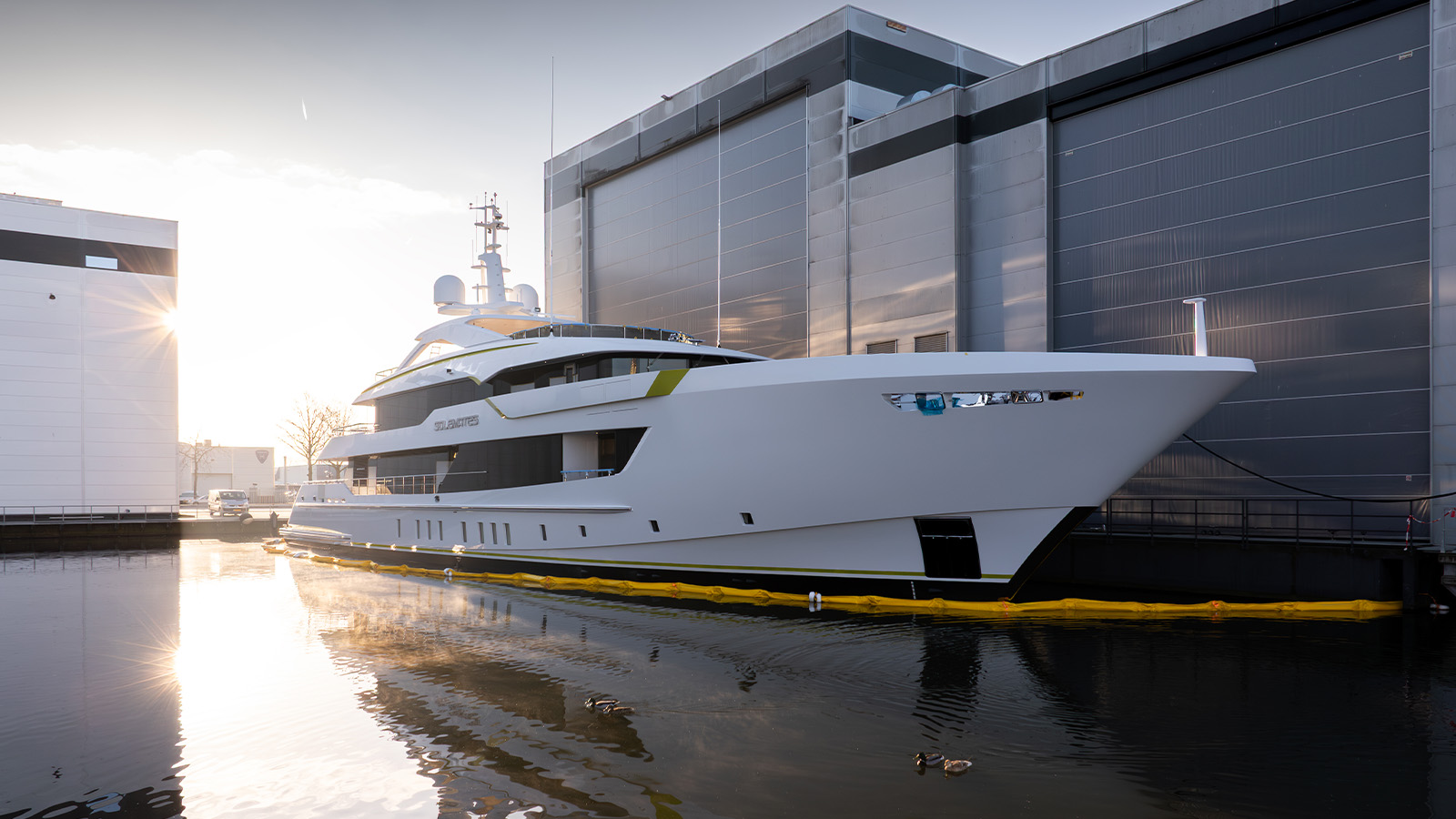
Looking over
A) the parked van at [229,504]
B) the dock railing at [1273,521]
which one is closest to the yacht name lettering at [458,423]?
the dock railing at [1273,521]

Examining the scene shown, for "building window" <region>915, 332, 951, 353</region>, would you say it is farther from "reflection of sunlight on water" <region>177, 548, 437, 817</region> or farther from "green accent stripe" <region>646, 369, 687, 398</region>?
"reflection of sunlight on water" <region>177, 548, 437, 817</region>

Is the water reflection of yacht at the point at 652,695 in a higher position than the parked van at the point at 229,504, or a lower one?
higher

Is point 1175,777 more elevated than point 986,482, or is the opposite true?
point 986,482

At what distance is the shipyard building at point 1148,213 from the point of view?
524 inches

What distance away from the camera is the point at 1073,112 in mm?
17547


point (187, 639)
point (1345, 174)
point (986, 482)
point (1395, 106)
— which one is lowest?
point (187, 639)

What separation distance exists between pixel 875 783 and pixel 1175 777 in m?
2.02

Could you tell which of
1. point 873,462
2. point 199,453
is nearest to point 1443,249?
point 873,462

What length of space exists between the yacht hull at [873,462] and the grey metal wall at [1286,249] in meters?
5.03

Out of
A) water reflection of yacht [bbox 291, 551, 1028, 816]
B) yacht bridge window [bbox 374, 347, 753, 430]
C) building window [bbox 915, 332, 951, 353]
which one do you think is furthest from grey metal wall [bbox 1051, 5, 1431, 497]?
yacht bridge window [bbox 374, 347, 753, 430]

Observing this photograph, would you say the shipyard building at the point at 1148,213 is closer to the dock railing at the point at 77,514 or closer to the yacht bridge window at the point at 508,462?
the yacht bridge window at the point at 508,462

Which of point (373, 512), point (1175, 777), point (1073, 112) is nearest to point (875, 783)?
point (1175, 777)

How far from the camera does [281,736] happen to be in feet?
22.3

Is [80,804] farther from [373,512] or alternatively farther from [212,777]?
[373,512]
